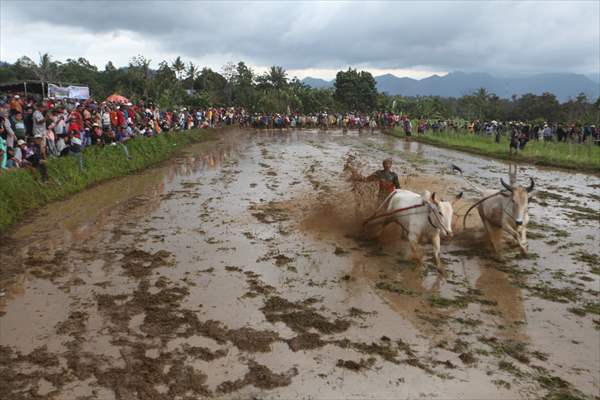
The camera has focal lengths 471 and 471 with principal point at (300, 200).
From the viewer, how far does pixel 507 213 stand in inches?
334

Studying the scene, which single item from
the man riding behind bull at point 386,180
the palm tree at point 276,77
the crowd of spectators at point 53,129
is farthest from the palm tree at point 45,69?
the man riding behind bull at point 386,180

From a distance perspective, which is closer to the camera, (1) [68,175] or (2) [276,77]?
(1) [68,175]

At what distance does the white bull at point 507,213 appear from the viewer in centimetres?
811

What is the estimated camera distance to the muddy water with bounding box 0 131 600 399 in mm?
4984

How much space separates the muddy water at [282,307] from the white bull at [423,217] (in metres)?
0.50

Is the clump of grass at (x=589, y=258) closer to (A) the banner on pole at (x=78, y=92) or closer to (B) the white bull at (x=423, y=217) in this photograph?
(B) the white bull at (x=423, y=217)

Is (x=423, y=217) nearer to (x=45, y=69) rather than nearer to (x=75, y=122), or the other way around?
(x=75, y=122)

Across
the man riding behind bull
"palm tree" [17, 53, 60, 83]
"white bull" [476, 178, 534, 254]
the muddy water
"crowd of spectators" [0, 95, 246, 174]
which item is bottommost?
the muddy water

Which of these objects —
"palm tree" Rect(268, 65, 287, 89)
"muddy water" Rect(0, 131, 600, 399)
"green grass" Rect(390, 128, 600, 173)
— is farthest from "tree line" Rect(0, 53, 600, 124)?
"muddy water" Rect(0, 131, 600, 399)

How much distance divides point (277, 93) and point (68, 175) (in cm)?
4029

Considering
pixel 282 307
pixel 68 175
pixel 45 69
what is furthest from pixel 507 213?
pixel 45 69

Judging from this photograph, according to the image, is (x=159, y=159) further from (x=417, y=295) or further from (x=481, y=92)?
(x=481, y=92)

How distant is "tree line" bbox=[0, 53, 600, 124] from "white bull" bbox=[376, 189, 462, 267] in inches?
1347

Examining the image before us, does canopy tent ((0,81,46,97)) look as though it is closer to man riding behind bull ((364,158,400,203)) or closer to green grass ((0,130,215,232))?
green grass ((0,130,215,232))
